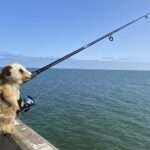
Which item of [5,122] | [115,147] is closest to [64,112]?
[115,147]

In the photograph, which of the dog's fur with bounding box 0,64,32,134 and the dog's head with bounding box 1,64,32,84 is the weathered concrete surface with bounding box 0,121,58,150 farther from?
the dog's head with bounding box 1,64,32,84

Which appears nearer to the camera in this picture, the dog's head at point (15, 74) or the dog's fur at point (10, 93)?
the dog's fur at point (10, 93)

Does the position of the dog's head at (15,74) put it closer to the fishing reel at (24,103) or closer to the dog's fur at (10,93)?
the dog's fur at (10,93)

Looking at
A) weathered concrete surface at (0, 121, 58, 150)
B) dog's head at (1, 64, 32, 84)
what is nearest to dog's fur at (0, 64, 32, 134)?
dog's head at (1, 64, 32, 84)

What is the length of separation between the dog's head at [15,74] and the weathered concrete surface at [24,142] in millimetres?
1078

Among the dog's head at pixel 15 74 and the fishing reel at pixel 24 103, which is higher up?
the dog's head at pixel 15 74

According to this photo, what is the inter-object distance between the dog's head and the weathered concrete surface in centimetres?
108

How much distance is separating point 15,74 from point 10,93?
1.36ft

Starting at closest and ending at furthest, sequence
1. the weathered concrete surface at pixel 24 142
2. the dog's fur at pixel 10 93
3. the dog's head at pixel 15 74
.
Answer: the weathered concrete surface at pixel 24 142 < the dog's fur at pixel 10 93 < the dog's head at pixel 15 74

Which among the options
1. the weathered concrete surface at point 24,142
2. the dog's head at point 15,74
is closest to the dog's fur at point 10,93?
the dog's head at point 15,74

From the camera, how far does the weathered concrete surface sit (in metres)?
5.39

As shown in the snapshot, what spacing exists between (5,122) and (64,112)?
24.2 meters

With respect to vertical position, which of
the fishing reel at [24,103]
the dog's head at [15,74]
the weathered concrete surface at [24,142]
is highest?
the dog's head at [15,74]

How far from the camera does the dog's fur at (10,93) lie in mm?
5914
